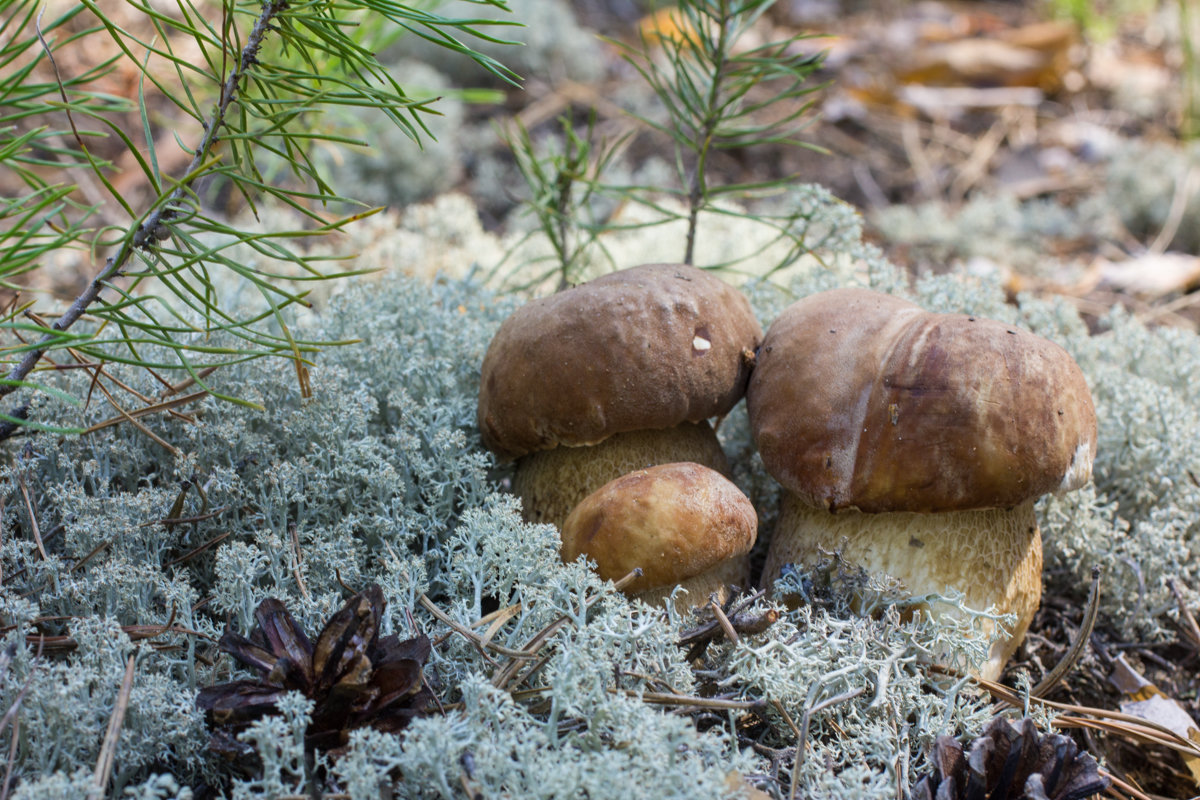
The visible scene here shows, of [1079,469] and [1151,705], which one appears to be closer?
[1079,469]

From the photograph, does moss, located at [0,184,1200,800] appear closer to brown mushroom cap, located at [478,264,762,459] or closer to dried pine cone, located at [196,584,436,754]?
dried pine cone, located at [196,584,436,754]

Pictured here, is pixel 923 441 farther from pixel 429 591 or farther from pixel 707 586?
pixel 429 591

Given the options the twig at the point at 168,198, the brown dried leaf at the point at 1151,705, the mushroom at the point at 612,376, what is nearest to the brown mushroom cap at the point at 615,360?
the mushroom at the point at 612,376

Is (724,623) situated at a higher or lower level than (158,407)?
lower

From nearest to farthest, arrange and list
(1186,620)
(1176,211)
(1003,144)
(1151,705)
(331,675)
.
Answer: (331,675), (1151,705), (1186,620), (1176,211), (1003,144)

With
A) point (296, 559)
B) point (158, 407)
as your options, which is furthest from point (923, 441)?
point (158, 407)

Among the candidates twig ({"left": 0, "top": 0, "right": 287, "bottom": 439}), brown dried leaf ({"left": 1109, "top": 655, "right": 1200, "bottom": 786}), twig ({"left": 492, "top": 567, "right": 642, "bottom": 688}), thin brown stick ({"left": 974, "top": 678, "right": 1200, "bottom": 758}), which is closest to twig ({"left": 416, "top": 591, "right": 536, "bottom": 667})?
twig ({"left": 492, "top": 567, "right": 642, "bottom": 688})
